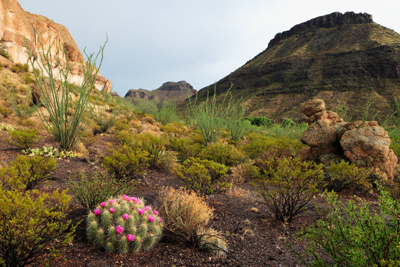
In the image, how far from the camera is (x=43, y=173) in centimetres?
354

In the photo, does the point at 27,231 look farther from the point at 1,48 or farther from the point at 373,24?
the point at 373,24

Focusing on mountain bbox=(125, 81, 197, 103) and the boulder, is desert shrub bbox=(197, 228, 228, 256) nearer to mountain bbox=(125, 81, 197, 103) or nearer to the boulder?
the boulder

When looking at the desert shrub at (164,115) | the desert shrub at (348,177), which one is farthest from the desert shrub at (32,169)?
the desert shrub at (164,115)

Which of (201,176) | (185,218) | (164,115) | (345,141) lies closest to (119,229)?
(185,218)

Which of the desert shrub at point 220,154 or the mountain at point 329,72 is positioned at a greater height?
the mountain at point 329,72

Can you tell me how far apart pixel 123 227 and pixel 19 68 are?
1793cm

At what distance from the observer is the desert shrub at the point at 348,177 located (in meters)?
5.11

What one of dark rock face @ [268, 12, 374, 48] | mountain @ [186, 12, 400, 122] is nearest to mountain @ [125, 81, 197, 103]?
mountain @ [186, 12, 400, 122]

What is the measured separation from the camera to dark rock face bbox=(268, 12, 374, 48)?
65137 millimetres

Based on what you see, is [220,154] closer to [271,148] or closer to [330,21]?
[271,148]

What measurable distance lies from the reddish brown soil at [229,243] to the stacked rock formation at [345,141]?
125 inches

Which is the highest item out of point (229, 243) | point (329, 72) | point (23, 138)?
point (329, 72)

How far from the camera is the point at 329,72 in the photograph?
5059 cm

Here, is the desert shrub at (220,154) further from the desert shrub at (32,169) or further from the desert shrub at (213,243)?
the desert shrub at (32,169)
